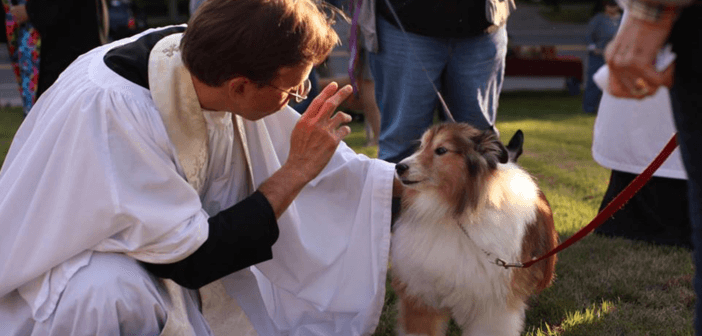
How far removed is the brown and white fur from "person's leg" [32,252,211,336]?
0.99 meters

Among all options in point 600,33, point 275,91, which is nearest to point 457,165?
point 275,91

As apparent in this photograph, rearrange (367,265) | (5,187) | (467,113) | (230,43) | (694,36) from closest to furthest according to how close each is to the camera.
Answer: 1. (694,36)
2. (230,43)
3. (5,187)
4. (367,265)
5. (467,113)

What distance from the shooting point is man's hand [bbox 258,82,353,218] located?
85.9 inches

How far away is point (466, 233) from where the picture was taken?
8.86ft

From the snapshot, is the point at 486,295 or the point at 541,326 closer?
the point at 486,295

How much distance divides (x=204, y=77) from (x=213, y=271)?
0.57 metres

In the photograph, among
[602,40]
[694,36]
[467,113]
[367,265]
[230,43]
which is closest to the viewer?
[694,36]

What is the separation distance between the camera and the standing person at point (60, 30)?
432 centimetres

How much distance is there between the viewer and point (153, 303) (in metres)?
2.15

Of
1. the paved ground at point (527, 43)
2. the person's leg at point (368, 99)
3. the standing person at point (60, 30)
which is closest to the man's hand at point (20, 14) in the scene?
the standing person at point (60, 30)

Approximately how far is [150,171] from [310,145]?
1.53 ft

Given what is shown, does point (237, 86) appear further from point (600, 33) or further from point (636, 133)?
point (600, 33)

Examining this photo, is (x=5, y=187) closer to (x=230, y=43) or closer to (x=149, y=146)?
(x=149, y=146)

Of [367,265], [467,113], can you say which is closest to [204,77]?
[367,265]
